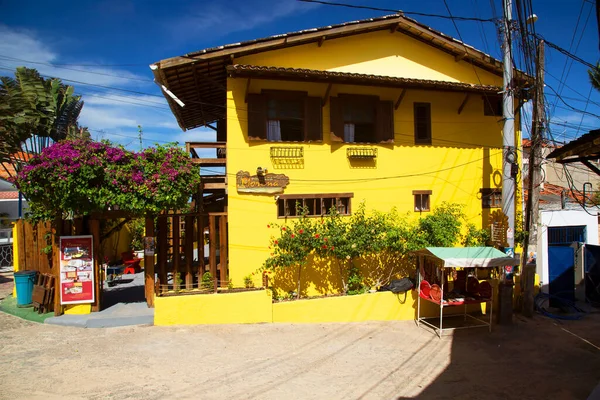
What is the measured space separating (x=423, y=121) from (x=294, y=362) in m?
8.72

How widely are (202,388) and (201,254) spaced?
4.50 metres

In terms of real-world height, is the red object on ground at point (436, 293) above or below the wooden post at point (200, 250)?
below

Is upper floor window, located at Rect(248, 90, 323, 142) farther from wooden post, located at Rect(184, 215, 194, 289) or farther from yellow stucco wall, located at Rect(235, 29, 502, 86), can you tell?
wooden post, located at Rect(184, 215, 194, 289)

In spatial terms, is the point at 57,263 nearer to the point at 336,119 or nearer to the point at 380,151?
the point at 336,119

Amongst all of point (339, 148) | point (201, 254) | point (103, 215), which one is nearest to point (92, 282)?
point (103, 215)

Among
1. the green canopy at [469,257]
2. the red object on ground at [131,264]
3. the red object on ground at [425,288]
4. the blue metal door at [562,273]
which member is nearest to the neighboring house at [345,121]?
the blue metal door at [562,273]

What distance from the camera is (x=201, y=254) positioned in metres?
10.2

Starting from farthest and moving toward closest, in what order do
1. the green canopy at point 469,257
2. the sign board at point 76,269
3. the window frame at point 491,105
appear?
the window frame at point 491,105 → the sign board at point 76,269 → the green canopy at point 469,257

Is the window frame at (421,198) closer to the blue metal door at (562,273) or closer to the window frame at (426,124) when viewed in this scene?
the window frame at (426,124)

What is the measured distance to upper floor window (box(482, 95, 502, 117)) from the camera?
1302 centimetres

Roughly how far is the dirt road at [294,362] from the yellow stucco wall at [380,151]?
2.59 meters

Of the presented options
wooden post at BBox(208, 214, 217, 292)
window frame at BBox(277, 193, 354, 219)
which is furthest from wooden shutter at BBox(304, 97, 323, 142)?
wooden post at BBox(208, 214, 217, 292)

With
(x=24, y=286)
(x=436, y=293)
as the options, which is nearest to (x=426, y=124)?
(x=436, y=293)

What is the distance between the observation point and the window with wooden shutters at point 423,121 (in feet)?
40.8
